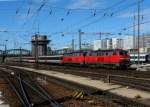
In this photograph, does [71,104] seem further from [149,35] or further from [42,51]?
[42,51]

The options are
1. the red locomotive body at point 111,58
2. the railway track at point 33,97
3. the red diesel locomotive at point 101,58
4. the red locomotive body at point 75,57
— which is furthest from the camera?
the red locomotive body at point 75,57

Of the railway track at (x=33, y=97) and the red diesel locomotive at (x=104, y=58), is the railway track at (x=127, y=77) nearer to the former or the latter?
A: the railway track at (x=33, y=97)

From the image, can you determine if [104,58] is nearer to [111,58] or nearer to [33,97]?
[111,58]

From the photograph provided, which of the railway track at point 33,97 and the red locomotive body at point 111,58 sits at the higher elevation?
the red locomotive body at point 111,58

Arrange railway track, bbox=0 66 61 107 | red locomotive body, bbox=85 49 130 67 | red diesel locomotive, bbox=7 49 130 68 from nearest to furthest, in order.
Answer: railway track, bbox=0 66 61 107, red locomotive body, bbox=85 49 130 67, red diesel locomotive, bbox=7 49 130 68

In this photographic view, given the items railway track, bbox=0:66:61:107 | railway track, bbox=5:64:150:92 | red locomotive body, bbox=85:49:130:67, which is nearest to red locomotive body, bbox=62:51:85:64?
red locomotive body, bbox=85:49:130:67

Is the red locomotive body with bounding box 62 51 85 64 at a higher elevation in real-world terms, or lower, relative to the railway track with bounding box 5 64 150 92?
higher

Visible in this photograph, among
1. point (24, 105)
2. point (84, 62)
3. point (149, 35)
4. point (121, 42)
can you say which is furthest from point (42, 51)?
point (24, 105)

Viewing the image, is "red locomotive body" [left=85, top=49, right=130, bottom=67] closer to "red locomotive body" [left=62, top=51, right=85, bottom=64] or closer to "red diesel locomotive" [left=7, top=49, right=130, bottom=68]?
"red diesel locomotive" [left=7, top=49, right=130, bottom=68]

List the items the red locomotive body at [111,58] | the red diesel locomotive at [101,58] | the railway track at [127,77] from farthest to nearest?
1. the red diesel locomotive at [101,58]
2. the red locomotive body at [111,58]
3. the railway track at [127,77]

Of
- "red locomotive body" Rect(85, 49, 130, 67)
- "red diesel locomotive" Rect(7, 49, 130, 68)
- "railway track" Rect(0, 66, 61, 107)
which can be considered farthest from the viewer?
"red diesel locomotive" Rect(7, 49, 130, 68)

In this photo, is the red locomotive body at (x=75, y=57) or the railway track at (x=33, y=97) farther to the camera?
the red locomotive body at (x=75, y=57)

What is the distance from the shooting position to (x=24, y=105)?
57.2 ft

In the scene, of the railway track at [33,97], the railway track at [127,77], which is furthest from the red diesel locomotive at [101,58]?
the railway track at [33,97]
